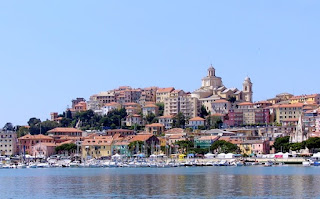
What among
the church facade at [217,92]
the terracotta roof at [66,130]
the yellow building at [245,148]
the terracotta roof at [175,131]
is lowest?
the yellow building at [245,148]

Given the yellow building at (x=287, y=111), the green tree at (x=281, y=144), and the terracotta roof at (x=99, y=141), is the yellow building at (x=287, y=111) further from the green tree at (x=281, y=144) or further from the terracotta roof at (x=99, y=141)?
the terracotta roof at (x=99, y=141)

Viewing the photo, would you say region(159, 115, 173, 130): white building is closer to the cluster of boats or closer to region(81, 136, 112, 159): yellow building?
region(81, 136, 112, 159): yellow building

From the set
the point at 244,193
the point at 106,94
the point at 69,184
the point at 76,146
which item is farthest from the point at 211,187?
the point at 106,94

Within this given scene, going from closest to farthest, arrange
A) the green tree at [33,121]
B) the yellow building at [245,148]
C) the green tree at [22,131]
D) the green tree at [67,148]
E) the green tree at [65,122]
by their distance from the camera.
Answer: the yellow building at [245,148], the green tree at [67,148], the green tree at [22,131], the green tree at [33,121], the green tree at [65,122]

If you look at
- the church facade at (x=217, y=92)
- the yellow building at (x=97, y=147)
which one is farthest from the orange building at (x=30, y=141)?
the church facade at (x=217, y=92)

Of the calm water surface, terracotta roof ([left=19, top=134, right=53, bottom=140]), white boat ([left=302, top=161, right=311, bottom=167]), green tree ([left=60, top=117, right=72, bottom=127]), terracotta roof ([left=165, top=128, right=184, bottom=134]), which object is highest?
green tree ([left=60, top=117, right=72, bottom=127])

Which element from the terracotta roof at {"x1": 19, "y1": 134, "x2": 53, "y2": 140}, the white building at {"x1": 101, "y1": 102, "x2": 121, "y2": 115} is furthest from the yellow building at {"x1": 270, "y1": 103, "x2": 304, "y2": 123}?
the terracotta roof at {"x1": 19, "y1": 134, "x2": 53, "y2": 140}

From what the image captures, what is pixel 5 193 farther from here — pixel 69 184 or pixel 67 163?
pixel 67 163

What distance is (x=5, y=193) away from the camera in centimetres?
5041

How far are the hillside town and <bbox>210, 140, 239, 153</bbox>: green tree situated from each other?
0.44 feet

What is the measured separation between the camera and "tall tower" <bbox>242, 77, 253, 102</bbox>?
12888 cm

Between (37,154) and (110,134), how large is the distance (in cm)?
1170

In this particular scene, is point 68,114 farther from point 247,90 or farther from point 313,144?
point 313,144

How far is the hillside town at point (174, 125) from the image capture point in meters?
102
